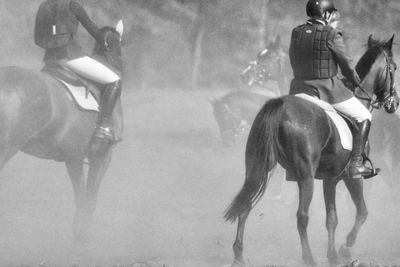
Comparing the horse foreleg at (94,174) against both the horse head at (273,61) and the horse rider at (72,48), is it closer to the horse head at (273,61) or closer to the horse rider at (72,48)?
the horse rider at (72,48)

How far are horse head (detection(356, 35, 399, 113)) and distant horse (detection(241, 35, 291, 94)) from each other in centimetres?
445

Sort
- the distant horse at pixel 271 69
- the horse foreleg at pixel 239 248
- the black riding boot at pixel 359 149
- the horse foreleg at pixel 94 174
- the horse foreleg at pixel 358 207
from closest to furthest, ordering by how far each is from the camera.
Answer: the horse foreleg at pixel 239 248
the black riding boot at pixel 359 149
the horse foreleg at pixel 358 207
the horse foreleg at pixel 94 174
the distant horse at pixel 271 69

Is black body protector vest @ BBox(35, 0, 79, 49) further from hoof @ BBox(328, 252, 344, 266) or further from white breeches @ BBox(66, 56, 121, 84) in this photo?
hoof @ BBox(328, 252, 344, 266)

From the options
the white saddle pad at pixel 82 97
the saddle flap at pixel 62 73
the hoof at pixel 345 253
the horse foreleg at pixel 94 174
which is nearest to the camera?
the hoof at pixel 345 253

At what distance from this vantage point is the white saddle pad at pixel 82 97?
11211 mm

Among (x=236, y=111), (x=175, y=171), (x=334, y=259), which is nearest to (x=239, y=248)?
(x=334, y=259)

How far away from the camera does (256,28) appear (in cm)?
2873

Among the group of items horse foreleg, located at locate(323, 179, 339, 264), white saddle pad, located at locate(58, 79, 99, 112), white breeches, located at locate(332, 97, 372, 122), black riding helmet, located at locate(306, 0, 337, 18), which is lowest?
horse foreleg, located at locate(323, 179, 339, 264)

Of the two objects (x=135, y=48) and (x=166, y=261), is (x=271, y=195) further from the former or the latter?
(x=135, y=48)

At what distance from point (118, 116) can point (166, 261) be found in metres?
2.74

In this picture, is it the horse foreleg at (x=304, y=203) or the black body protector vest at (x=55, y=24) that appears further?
the black body protector vest at (x=55, y=24)

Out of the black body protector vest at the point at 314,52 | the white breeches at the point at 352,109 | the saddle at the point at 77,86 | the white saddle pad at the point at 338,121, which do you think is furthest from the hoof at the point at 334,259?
the saddle at the point at 77,86

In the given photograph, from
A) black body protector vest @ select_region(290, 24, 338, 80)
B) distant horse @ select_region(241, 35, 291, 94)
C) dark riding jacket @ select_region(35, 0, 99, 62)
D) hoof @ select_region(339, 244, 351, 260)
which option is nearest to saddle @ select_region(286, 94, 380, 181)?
black body protector vest @ select_region(290, 24, 338, 80)

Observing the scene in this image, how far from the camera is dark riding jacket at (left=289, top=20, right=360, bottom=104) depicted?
32.4 feet
